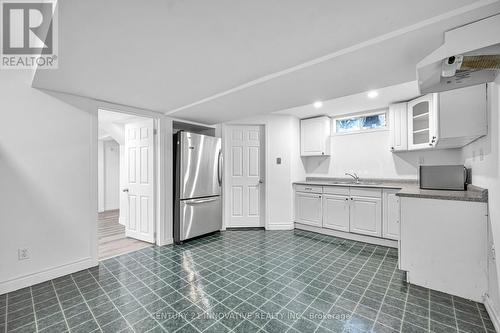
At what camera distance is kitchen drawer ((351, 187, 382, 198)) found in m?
3.45

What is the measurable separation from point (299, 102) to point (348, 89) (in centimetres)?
67

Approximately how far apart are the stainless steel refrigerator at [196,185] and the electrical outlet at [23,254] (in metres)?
1.74

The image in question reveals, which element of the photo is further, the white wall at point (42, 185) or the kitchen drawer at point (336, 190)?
the kitchen drawer at point (336, 190)

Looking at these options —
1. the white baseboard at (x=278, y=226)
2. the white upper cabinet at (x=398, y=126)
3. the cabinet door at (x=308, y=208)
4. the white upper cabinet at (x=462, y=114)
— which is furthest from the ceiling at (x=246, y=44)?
the white baseboard at (x=278, y=226)

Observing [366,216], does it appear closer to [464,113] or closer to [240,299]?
[464,113]

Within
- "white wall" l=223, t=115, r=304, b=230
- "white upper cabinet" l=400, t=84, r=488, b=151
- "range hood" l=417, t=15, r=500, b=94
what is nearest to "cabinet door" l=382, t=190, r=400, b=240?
"white upper cabinet" l=400, t=84, r=488, b=151

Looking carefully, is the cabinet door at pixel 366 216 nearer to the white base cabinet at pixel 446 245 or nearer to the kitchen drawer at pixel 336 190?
the kitchen drawer at pixel 336 190

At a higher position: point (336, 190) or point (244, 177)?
point (244, 177)

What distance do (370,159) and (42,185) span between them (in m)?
4.93

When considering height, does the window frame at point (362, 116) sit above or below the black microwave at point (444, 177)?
above

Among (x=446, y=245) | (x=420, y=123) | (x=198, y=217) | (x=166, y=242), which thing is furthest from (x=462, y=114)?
(x=166, y=242)

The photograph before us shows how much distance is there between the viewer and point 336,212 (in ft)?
12.7

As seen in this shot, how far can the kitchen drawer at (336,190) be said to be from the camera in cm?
378

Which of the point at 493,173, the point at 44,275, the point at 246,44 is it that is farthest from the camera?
the point at 44,275
